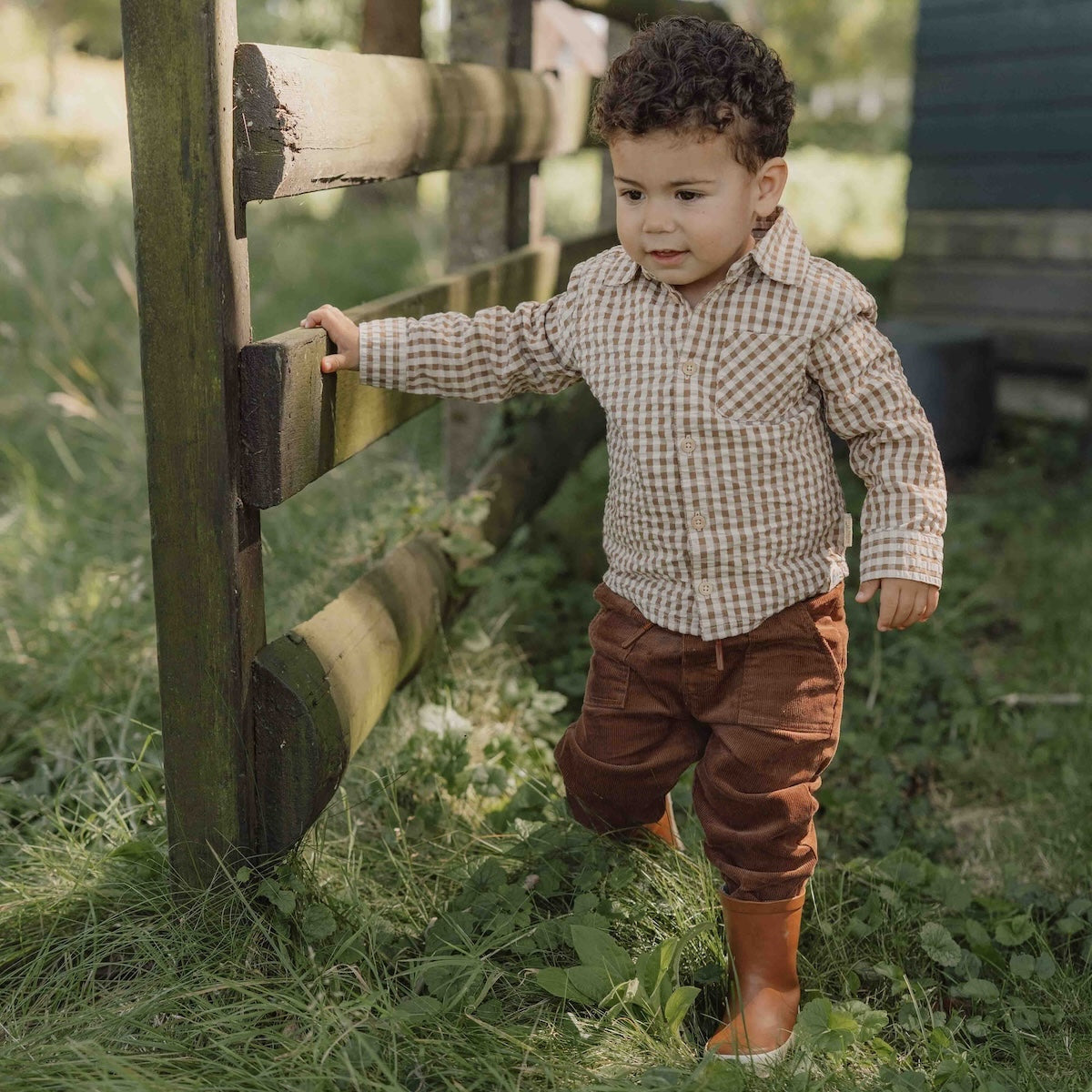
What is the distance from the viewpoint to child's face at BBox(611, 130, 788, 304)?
189cm

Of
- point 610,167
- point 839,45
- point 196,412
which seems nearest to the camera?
point 196,412

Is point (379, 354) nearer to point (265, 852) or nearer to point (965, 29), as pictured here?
point (265, 852)

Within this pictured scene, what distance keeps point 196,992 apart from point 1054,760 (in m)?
2.22

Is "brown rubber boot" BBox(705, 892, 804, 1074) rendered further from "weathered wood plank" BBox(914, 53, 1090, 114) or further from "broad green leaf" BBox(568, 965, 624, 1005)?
"weathered wood plank" BBox(914, 53, 1090, 114)

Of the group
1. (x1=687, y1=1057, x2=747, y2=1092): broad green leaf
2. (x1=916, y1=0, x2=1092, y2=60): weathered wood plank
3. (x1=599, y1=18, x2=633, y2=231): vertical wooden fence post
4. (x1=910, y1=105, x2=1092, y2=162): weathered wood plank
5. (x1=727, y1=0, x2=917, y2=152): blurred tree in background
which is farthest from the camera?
(x1=727, y1=0, x2=917, y2=152): blurred tree in background

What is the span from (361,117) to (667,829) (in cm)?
141

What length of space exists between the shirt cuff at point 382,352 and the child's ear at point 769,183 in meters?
0.64

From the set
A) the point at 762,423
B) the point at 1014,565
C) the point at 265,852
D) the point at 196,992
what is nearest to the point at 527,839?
the point at 265,852

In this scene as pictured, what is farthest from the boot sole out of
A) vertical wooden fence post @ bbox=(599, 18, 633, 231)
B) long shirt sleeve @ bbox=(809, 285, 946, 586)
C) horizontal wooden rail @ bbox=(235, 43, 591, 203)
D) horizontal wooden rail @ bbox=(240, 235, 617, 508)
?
vertical wooden fence post @ bbox=(599, 18, 633, 231)

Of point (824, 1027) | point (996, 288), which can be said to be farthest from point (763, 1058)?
point (996, 288)

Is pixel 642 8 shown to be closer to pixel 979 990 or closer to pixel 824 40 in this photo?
pixel 979 990

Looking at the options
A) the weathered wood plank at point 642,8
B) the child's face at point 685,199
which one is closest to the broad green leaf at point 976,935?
the child's face at point 685,199

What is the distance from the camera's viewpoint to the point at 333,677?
2.11 m

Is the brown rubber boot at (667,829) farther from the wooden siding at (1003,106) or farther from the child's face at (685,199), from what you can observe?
the wooden siding at (1003,106)
